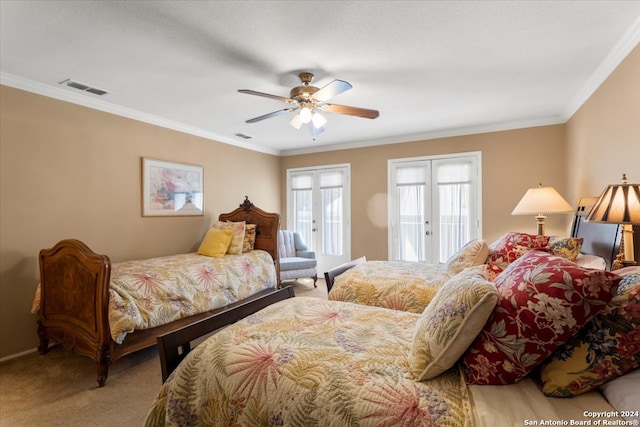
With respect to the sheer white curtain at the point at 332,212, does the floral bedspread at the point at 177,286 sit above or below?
below

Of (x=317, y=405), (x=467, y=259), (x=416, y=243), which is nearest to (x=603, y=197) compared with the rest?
(x=467, y=259)

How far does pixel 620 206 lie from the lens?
5.16ft

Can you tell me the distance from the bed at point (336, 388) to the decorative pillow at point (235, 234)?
2.54 m

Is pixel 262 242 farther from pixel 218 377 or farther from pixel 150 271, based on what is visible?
pixel 218 377

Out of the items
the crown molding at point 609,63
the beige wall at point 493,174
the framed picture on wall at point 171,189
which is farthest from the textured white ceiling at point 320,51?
the framed picture on wall at point 171,189

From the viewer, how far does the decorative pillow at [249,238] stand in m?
4.08

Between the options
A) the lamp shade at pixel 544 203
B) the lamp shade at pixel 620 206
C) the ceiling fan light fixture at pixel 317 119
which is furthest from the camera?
the lamp shade at pixel 544 203

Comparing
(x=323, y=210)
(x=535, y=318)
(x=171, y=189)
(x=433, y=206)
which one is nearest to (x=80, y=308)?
(x=171, y=189)

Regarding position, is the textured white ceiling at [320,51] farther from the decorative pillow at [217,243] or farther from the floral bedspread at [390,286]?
the floral bedspread at [390,286]

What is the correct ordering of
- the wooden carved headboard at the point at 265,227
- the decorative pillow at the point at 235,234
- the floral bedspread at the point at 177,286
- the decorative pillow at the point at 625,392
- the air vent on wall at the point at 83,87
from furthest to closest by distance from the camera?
the wooden carved headboard at the point at 265,227 → the decorative pillow at the point at 235,234 → the air vent on wall at the point at 83,87 → the floral bedspread at the point at 177,286 → the decorative pillow at the point at 625,392

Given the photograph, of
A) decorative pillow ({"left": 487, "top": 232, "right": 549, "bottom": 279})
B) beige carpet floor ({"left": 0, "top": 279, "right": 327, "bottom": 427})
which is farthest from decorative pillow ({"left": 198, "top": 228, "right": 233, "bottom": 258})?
decorative pillow ({"left": 487, "top": 232, "right": 549, "bottom": 279})

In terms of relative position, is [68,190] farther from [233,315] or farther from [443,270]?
[443,270]

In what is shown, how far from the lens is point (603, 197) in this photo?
1.69 m

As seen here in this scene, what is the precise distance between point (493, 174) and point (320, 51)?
130 inches
